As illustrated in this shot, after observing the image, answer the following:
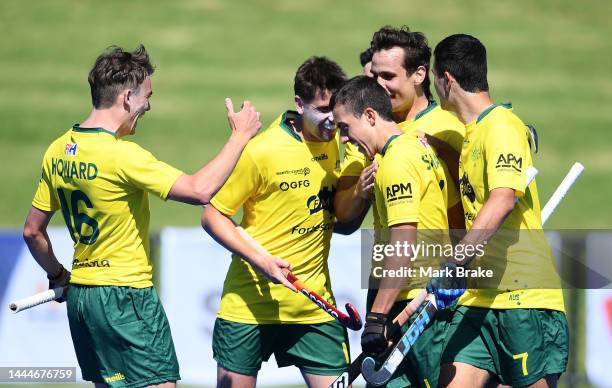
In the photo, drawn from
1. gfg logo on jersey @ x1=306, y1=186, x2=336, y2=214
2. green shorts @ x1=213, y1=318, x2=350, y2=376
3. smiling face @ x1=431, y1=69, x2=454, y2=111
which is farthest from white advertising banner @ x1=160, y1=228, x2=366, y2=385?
smiling face @ x1=431, y1=69, x2=454, y2=111

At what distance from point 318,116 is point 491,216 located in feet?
4.68

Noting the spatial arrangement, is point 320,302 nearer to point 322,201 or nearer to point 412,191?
point 322,201

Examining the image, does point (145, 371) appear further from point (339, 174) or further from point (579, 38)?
point (579, 38)

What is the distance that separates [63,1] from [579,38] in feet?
39.7

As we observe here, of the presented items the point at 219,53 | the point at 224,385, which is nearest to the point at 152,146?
the point at 219,53

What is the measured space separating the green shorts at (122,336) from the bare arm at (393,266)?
1.23 m

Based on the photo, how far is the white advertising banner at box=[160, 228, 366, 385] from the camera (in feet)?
31.2

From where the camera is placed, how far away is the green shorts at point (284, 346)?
6852 millimetres

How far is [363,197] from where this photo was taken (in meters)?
6.59

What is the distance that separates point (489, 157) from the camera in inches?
234

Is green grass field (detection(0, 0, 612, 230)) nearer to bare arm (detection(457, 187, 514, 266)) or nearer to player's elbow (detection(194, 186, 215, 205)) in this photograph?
player's elbow (detection(194, 186, 215, 205))

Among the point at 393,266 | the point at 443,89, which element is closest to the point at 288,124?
the point at 443,89

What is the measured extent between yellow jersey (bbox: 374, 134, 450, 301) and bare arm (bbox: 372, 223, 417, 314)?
0.05m

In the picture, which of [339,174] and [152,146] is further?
[152,146]
